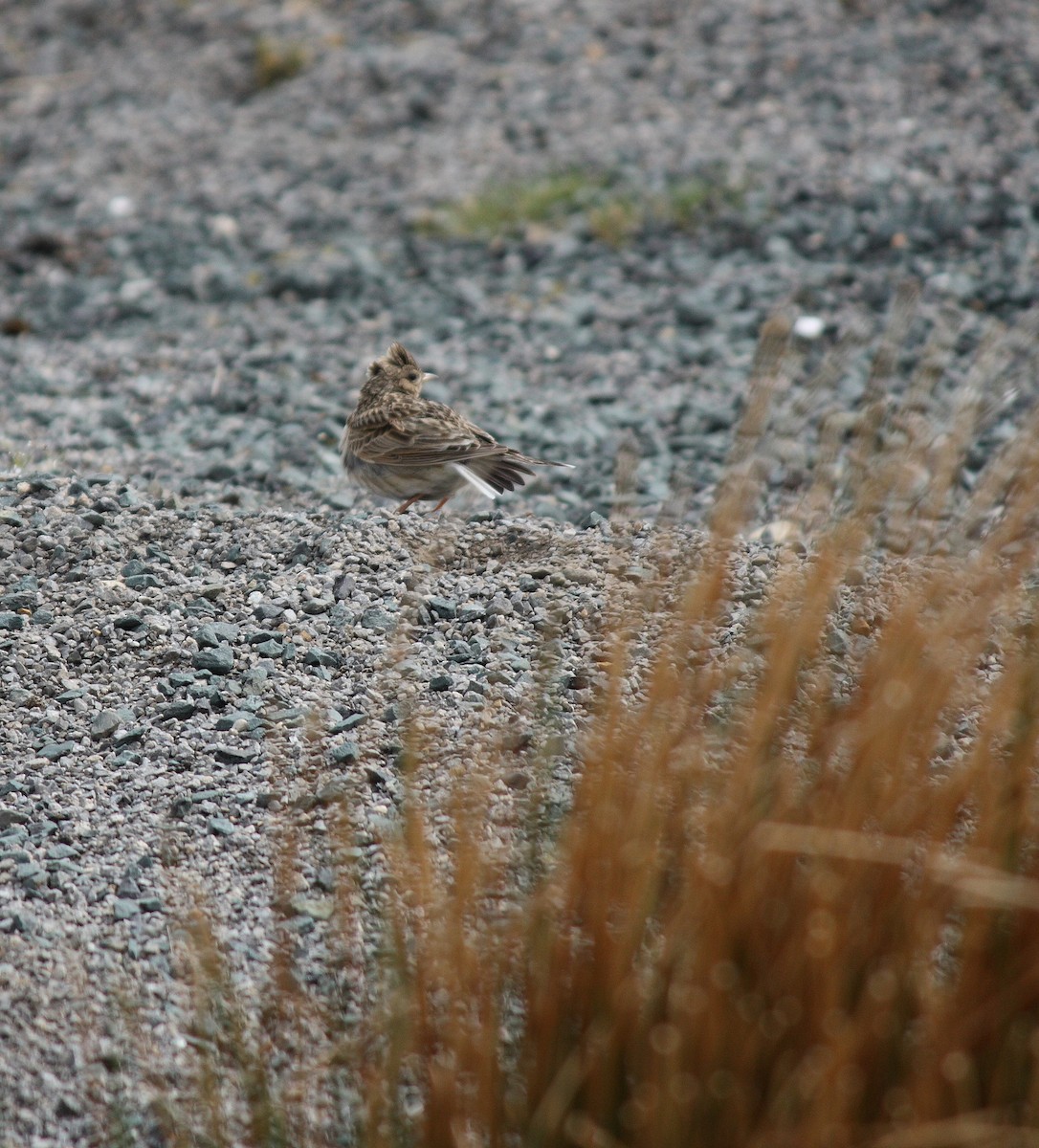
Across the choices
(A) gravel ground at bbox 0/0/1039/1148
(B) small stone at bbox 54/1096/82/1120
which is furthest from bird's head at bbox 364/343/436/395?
(B) small stone at bbox 54/1096/82/1120

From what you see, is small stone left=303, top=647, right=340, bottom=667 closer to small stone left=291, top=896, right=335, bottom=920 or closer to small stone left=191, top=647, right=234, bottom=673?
small stone left=191, top=647, right=234, bottom=673

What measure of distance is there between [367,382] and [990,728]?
3.29 meters

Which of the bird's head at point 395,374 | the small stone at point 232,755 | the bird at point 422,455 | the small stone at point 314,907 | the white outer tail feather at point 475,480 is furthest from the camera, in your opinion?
the bird's head at point 395,374

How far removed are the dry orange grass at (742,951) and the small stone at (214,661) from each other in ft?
3.64

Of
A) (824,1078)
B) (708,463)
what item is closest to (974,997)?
(824,1078)

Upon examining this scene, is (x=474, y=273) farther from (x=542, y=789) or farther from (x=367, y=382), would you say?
(x=542, y=789)

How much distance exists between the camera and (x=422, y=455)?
4602mm

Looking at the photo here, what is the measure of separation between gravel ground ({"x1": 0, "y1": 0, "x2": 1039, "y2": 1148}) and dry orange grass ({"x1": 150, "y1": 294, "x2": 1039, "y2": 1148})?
33 centimetres

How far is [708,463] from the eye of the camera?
215 inches

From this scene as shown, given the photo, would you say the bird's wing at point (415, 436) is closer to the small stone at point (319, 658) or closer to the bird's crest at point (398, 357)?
the bird's crest at point (398, 357)

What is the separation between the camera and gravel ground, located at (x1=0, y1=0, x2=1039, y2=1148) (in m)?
3.18

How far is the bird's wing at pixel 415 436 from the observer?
4.58m

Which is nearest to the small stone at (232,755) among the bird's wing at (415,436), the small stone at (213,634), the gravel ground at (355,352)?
the gravel ground at (355,352)

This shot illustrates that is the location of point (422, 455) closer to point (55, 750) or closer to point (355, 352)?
point (55, 750)
